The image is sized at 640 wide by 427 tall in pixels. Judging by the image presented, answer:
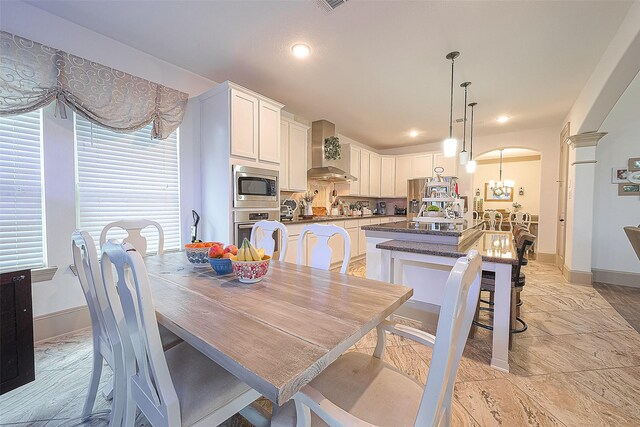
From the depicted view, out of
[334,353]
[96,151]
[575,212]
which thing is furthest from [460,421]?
Result: [575,212]

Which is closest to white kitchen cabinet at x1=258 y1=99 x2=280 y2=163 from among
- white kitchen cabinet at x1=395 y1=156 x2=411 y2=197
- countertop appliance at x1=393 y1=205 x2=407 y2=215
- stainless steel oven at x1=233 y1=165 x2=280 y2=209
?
stainless steel oven at x1=233 y1=165 x2=280 y2=209

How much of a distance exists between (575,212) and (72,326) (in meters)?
6.10

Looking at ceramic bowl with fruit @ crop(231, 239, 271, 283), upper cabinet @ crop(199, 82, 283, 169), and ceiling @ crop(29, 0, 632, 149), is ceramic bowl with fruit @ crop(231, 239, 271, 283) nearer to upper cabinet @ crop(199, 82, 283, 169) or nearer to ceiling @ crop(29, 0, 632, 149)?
upper cabinet @ crop(199, 82, 283, 169)

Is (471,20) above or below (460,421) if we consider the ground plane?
above

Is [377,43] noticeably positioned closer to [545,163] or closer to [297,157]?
[297,157]

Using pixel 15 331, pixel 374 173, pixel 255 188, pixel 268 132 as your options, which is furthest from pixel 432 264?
pixel 374 173

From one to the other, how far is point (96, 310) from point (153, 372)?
723mm

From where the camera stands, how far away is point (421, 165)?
5.70 metres

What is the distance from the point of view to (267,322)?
33.6 inches

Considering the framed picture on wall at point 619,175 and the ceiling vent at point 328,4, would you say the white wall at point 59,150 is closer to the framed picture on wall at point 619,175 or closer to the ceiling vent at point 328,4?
the ceiling vent at point 328,4

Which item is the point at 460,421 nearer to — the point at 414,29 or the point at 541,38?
the point at 414,29

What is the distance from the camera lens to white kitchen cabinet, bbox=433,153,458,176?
5.35 meters

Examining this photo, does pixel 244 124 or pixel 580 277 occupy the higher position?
pixel 244 124

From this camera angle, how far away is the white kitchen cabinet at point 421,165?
Result: 18.4 ft
